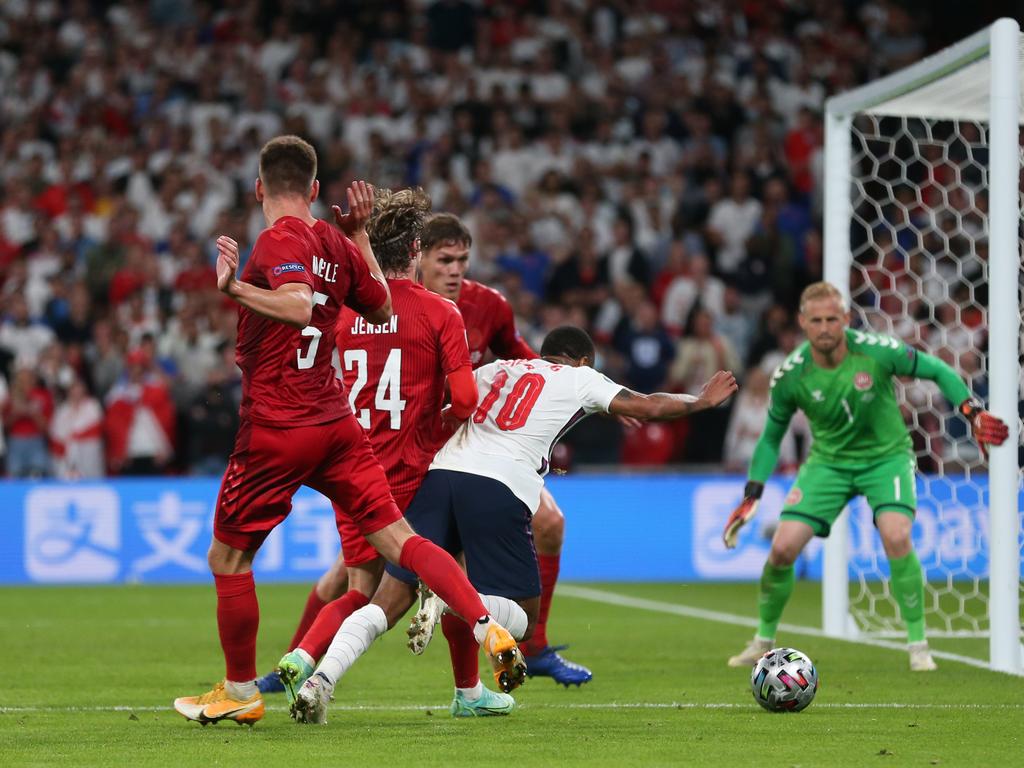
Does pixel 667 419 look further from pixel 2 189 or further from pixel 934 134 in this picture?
pixel 2 189

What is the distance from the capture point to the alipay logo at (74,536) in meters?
15.0

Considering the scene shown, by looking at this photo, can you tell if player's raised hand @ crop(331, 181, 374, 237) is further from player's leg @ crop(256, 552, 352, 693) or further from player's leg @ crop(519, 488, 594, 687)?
player's leg @ crop(519, 488, 594, 687)

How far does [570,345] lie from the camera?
22.8 ft

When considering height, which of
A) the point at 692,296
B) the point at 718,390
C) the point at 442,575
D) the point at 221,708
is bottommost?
the point at 221,708

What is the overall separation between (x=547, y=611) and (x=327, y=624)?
2.01 meters

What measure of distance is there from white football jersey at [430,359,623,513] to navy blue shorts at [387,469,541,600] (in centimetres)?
6

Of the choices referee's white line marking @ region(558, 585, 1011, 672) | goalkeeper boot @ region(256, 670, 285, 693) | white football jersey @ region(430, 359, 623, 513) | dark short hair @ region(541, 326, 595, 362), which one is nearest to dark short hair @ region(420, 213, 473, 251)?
dark short hair @ region(541, 326, 595, 362)

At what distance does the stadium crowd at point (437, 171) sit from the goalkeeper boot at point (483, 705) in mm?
8481

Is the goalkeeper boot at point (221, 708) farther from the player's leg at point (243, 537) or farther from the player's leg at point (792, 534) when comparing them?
the player's leg at point (792, 534)

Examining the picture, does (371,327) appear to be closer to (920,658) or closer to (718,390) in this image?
(718,390)

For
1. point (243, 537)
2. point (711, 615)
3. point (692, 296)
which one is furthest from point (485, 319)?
point (692, 296)

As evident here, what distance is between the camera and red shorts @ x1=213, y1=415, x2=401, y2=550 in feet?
20.2

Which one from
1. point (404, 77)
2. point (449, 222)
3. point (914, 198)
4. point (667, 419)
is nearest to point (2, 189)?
point (404, 77)

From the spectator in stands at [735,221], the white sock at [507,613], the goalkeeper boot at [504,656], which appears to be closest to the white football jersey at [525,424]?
the white sock at [507,613]
